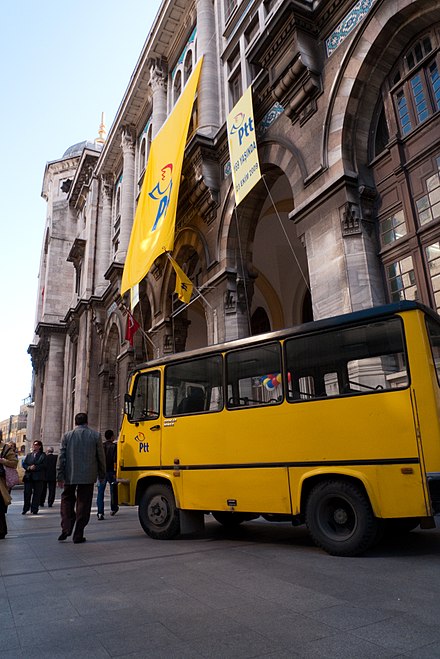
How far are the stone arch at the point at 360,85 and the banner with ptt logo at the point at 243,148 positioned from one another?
1852 millimetres

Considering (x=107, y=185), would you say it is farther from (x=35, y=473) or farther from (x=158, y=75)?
(x=35, y=473)

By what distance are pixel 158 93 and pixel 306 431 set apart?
20.9m

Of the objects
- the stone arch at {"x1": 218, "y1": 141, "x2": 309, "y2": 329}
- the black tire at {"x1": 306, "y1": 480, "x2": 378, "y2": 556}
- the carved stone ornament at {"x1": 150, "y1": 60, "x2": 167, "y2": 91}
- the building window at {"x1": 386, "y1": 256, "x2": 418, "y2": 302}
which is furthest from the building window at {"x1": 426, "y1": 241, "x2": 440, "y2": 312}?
the carved stone ornament at {"x1": 150, "y1": 60, "x2": 167, "y2": 91}

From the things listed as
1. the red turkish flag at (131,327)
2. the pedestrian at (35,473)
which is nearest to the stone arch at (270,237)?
the red turkish flag at (131,327)

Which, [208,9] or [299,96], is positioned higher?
[208,9]

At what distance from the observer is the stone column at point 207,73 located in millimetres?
16391

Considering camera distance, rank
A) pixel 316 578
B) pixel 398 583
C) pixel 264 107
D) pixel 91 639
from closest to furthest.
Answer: pixel 91 639 → pixel 398 583 → pixel 316 578 → pixel 264 107

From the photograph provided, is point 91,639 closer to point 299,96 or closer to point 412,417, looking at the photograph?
point 412,417

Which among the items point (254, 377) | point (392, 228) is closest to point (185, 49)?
point (392, 228)

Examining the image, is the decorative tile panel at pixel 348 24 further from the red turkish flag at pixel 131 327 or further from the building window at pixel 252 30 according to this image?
the red turkish flag at pixel 131 327

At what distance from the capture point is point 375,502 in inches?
205

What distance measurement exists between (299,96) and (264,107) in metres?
2.18

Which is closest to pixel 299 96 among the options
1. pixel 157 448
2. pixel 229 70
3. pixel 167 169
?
pixel 167 169

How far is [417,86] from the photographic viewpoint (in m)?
9.24
